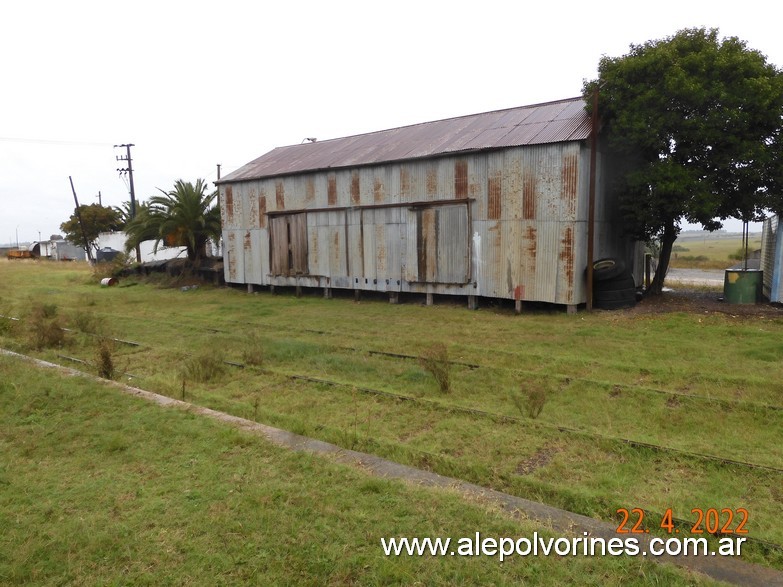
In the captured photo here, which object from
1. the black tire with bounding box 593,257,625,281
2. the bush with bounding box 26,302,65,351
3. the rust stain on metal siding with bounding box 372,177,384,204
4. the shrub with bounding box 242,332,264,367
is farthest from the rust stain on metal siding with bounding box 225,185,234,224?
the black tire with bounding box 593,257,625,281

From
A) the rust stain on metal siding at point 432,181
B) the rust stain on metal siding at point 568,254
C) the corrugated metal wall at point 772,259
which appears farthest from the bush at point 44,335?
the corrugated metal wall at point 772,259

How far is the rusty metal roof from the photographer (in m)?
15.6

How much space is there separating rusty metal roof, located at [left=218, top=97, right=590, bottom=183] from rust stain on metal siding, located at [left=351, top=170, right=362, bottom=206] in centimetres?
40

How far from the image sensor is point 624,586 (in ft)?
10.8

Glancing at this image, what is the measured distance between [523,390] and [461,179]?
10727 millimetres

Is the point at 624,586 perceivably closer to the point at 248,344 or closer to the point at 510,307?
the point at 248,344

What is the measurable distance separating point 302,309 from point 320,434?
40.0 feet

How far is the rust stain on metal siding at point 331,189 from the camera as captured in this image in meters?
20.1

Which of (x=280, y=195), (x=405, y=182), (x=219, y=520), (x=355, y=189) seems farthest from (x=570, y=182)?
(x=219, y=520)

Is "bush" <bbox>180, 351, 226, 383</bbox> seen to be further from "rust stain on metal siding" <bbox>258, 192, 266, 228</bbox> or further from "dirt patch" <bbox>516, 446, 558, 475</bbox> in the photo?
"rust stain on metal siding" <bbox>258, 192, 266, 228</bbox>

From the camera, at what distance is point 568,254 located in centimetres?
1468

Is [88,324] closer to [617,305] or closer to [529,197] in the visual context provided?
[529,197]

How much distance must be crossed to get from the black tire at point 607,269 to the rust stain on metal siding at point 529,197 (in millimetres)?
2268

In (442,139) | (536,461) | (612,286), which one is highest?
(442,139)
